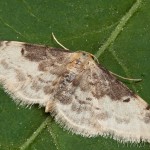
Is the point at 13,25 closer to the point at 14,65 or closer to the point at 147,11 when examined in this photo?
the point at 14,65

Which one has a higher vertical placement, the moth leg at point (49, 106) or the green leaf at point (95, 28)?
the green leaf at point (95, 28)

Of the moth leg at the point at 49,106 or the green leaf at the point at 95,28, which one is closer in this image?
the moth leg at the point at 49,106

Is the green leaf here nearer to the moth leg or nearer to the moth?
the moth

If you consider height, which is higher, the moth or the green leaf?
the green leaf

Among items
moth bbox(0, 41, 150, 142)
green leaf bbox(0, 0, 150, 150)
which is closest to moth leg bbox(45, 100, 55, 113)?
moth bbox(0, 41, 150, 142)

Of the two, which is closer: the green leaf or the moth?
the moth

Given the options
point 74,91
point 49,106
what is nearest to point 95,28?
point 74,91

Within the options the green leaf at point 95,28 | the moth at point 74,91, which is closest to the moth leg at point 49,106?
the moth at point 74,91

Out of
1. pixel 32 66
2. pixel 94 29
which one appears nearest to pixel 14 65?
pixel 32 66

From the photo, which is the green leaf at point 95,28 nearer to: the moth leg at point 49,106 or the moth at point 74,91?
the moth at point 74,91
